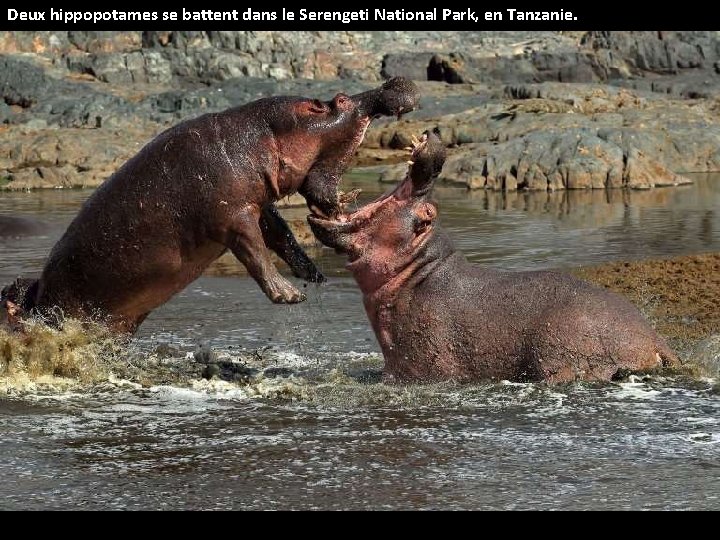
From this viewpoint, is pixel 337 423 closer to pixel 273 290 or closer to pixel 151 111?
pixel 273 290

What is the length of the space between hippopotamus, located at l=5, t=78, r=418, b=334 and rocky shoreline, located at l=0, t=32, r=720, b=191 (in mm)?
13192

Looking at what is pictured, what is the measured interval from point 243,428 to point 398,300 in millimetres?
1265

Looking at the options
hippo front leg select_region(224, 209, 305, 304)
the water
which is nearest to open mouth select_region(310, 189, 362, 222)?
hippo front leg select_region(224, 209, 305, 304)

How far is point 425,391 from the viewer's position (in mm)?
6793

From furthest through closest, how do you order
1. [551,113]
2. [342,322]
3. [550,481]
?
[551,113], [342,322], [550,481]

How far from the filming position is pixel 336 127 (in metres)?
7.36

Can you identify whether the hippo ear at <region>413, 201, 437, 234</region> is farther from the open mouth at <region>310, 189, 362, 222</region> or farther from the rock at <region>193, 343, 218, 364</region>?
the rock at <region>193, 343, 218, 364</region>

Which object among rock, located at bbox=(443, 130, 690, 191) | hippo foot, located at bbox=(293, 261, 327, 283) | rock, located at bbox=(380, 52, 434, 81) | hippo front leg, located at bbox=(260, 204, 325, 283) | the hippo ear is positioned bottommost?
rock, located at bbox=(443, 130, 690, 191)

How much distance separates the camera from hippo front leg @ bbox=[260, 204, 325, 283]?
24.8ft

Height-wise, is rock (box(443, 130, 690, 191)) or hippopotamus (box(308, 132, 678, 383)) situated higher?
hippopotamus (box(308, 132, 678, 383))

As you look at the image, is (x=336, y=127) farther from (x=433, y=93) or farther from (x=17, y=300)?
(x=433, y=93)

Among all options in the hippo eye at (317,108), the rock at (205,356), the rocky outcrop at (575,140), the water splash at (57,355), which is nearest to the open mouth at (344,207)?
the hippo eye at (317,108)

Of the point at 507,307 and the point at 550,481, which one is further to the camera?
the point at 507,307

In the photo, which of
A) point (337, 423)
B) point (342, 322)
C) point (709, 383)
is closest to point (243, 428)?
point (337, 423)
